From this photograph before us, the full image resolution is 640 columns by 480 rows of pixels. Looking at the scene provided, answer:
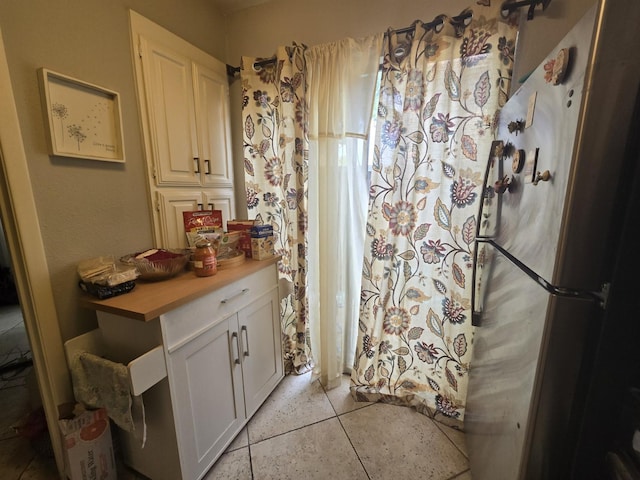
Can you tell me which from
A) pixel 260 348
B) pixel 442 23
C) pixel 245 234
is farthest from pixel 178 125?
pixel 442 23

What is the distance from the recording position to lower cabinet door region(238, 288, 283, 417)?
142cm

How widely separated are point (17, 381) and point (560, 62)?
3192 millimetres

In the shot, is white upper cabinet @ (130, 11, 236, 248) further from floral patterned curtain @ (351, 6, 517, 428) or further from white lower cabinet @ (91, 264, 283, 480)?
floral patterned curtain @ (351, 6, 517, 428)

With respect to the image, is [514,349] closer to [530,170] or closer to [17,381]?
[530,170]

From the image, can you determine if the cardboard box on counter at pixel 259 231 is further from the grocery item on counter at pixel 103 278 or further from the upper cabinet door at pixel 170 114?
the grocery item on counter at pixel 103 278

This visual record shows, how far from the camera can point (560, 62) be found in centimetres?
65

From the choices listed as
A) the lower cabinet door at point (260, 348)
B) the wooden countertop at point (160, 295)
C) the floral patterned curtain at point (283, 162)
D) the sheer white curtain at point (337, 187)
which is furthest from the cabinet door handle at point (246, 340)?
the sheer white curtain at point (337, 187)

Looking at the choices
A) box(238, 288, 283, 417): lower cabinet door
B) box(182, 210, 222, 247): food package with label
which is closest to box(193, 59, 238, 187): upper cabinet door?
box(182, 210, 222, 247): food package with label

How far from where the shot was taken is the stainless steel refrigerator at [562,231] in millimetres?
548

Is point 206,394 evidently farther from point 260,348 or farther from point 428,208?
point 428,208

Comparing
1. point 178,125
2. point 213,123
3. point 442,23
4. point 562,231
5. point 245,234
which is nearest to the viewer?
point 562,231

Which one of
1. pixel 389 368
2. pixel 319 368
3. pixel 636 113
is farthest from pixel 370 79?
pixel 319 368

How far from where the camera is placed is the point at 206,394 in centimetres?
118

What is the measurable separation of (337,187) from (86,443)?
5.39ft
